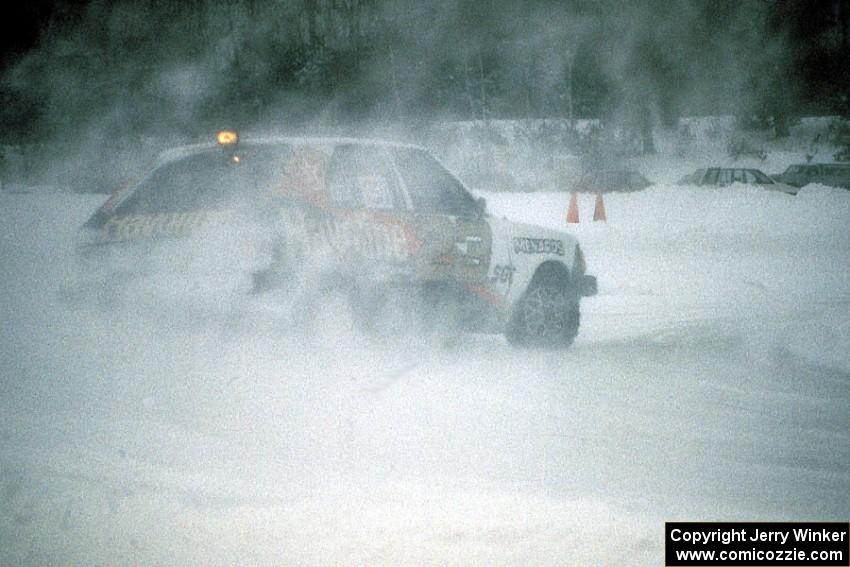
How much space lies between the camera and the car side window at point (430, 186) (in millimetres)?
6535

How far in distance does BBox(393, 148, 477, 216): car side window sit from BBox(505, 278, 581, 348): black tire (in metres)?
0.84

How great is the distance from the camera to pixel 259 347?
5.83 metres

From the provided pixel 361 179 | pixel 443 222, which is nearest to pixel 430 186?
pixel 443 222

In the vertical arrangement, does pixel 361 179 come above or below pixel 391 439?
above

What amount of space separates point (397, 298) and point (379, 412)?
1288mm

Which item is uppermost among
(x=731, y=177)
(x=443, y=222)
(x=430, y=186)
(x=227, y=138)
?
(x=227, y=138)

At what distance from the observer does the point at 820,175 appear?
104ft

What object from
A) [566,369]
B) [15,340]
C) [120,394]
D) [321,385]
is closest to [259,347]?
[321,385]

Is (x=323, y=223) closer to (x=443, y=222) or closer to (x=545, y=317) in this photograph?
(x=443, y=222)

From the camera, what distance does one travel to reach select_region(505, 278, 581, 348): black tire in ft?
23.7

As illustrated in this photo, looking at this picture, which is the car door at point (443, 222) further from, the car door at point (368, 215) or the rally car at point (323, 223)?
the car door at point (368, 215)

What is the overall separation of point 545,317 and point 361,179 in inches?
75.2

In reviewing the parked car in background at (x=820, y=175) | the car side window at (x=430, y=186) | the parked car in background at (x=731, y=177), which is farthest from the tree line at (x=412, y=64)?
the car side window at (x=430, y=186)

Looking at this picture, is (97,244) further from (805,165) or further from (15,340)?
(805,165)
